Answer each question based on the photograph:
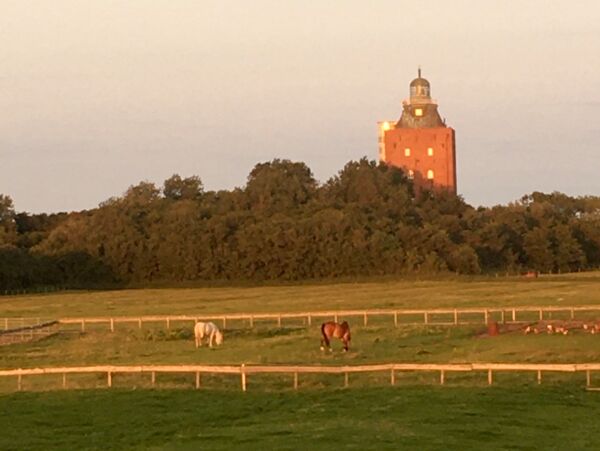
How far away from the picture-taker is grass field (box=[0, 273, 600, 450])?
2197 centimetres

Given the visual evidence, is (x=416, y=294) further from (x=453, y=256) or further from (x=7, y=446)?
(x=7, y=446)

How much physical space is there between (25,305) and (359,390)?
2339 inches

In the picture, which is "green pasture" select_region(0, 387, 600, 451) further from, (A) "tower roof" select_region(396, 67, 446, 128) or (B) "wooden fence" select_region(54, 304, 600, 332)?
(A) "tower roof" select_region(396, 67, 446, 128)

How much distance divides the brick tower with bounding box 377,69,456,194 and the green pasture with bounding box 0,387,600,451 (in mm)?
125608

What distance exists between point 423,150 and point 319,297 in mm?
74757

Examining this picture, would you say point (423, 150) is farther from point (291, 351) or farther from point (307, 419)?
point (307, 419)

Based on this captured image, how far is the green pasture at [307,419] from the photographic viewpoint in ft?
69.9

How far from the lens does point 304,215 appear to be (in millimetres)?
123188

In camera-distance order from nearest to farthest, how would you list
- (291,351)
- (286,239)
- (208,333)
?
(291,351) < (208,333) < (286,239)

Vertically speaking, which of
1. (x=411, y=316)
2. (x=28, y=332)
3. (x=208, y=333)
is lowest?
(x=28, y=332)

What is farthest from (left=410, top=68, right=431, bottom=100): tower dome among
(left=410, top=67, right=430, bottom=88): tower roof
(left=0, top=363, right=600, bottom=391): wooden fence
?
(left=0, top=363, right=600, bottom=391): wooden fence

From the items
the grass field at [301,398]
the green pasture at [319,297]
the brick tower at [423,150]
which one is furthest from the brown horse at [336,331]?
the brick tower at [423,150]

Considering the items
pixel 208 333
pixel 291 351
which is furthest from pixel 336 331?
pixel 208 333

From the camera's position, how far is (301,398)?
91.9 ft
